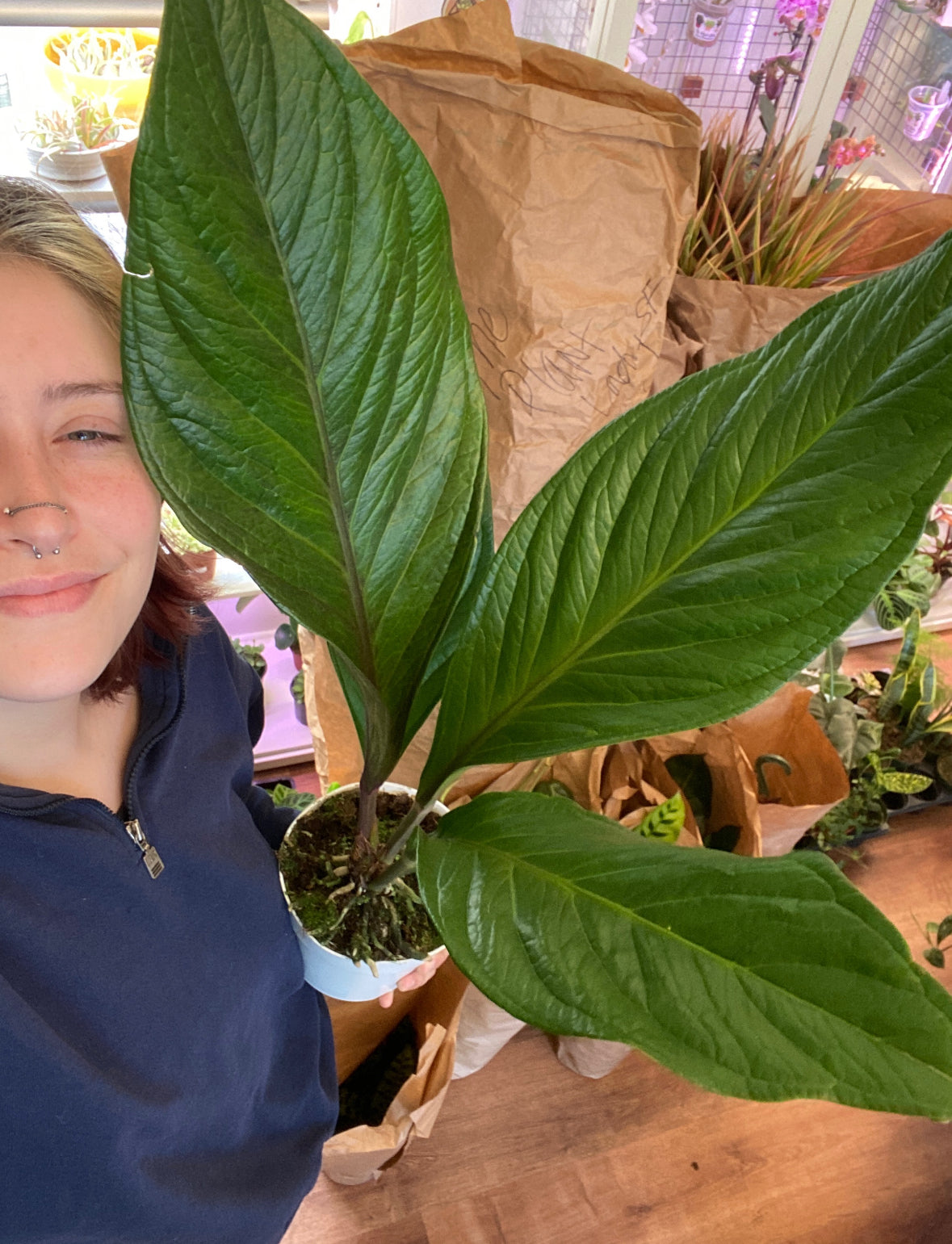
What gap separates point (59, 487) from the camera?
0.49 m

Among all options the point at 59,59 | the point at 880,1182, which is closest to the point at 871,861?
the point at 880,1182

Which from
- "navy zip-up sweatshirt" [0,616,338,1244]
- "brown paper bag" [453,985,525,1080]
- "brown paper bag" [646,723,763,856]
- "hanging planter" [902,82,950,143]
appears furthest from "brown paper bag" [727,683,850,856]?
"hanging planter" [902,82,950,143]

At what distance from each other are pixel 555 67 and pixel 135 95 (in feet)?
1.26

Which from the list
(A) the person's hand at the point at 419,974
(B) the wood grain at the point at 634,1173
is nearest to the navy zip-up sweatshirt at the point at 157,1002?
(A) the person's hand at the point at 419,974

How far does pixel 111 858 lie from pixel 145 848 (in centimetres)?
3

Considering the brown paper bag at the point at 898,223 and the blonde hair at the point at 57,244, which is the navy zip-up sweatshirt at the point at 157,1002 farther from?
the brown paper bag at the point at 898,223

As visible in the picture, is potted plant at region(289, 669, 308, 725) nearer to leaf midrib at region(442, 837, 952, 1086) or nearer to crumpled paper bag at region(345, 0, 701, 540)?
crumpled paper bag at region(345, 0, 701, 540)

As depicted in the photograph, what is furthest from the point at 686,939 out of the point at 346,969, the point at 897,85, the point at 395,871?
the point at 897,85

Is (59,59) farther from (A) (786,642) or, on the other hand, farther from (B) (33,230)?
(A) (786,642)

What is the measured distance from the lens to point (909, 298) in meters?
0.36

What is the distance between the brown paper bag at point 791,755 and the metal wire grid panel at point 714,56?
0.71 m

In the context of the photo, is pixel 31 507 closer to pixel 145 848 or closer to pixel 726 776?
pixel 145 848

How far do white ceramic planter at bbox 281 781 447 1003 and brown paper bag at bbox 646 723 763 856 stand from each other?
0.43 m

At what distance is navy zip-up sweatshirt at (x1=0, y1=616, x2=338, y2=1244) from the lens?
56cm
